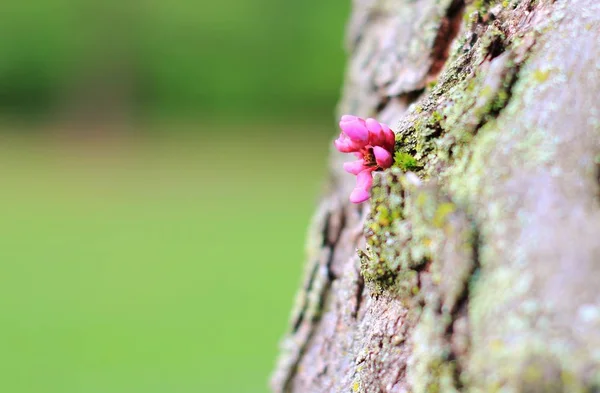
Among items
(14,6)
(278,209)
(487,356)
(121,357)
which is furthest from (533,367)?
(14,6)

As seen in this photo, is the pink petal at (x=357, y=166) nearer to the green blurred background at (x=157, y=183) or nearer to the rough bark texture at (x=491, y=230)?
the rough bark texture at (x=491, y=230)

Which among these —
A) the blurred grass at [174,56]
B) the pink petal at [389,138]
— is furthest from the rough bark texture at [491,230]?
the blurred grass at [174,56]

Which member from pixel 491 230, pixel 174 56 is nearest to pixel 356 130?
pixel 491 230

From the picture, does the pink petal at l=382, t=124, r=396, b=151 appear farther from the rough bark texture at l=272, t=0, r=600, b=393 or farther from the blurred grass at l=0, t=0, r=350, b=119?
the blurred grass at l=0, t=0, r=350, b=119

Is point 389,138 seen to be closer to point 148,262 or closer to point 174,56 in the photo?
point 148,262

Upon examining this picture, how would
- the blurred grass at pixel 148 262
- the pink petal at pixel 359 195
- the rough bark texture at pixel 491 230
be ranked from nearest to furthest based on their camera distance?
the rough bark texture at pixel 491 230
the pink petal at pixel 359 195
the blurred grass at pixel 148 262

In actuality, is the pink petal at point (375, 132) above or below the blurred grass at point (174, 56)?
below

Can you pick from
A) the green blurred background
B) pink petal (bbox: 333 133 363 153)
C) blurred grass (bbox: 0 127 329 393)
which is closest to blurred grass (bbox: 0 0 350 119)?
the green blurred background
